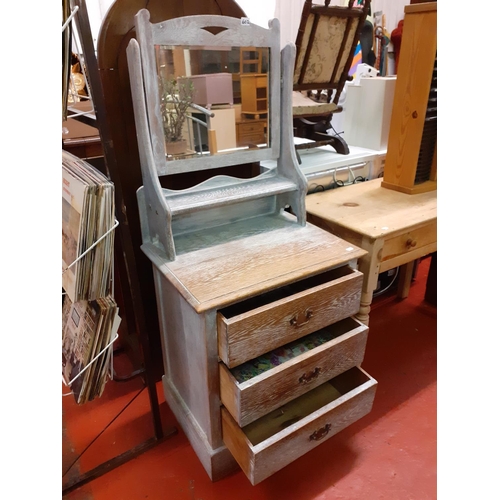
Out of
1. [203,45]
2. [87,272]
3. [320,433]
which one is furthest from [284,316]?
[203,45]

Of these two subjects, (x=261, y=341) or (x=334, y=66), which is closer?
(x=261, y=341)

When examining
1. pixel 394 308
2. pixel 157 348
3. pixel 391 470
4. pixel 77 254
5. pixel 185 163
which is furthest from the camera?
pixel 394 308

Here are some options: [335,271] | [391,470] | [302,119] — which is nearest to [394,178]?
[302,119]

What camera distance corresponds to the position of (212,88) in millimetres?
1104

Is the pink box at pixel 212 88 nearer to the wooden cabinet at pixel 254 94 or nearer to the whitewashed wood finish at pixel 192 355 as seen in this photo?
the wooden cabinet at pixel 254 94

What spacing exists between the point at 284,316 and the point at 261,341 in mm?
83

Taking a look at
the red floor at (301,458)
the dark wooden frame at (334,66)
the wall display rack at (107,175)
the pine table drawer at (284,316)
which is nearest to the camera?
the wall display rack at (107,175)

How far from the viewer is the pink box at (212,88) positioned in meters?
1.08

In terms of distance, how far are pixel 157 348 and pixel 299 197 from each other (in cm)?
78

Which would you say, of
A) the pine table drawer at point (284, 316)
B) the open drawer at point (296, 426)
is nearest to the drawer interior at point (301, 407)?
the open drawer at point (296, 426)

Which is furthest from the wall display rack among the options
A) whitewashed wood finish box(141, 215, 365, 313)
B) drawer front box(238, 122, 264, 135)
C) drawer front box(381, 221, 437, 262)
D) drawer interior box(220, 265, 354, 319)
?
drawer front box(381, 221, 437, 262)

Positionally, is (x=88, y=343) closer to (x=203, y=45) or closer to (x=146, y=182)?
(x=146, y=182)

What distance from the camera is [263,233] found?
1223 mm

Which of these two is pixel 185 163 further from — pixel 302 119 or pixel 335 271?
pixel 302 119
